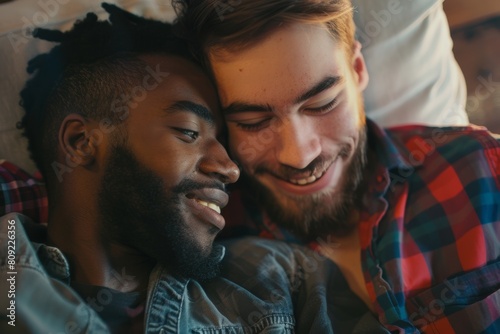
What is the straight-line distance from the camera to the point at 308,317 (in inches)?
28.7

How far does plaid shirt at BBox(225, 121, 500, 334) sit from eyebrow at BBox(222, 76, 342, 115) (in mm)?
170

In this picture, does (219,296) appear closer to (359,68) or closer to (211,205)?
(211,205)

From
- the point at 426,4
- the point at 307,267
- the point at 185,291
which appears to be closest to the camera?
the point at 185,291

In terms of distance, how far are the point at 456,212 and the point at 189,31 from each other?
1.59ft

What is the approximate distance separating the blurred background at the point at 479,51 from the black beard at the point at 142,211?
610 millimetres

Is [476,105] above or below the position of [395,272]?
above

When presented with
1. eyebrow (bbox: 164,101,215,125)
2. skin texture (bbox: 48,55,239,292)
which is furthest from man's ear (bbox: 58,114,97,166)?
eyebrow (bbox: 164,101,215,125)

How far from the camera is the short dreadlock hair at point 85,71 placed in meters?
0.67

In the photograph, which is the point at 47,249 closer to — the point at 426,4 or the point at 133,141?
the point at 133,141

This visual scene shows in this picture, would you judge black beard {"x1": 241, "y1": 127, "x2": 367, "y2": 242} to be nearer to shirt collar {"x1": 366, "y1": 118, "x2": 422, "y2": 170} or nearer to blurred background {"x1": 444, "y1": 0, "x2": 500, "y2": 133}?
shirt collar {"x1": 366, "y1": 118, "x2": 422, "y2": 170}

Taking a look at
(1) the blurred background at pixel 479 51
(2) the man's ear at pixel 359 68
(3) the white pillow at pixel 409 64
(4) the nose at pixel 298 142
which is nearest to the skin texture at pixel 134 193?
(4) the nose at pixel 298 142

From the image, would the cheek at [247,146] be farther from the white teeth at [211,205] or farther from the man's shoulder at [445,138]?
the man's shoulder at [445,138]

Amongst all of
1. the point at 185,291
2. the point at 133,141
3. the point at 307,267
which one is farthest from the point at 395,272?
the point at 133,141

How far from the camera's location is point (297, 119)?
0.74 meters
